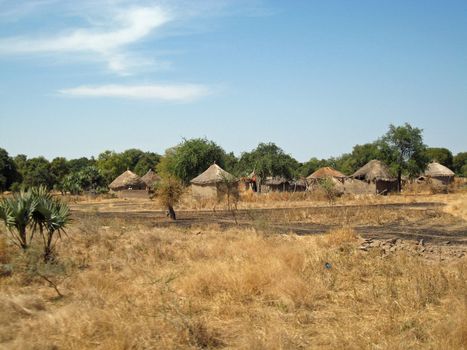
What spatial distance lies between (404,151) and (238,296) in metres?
52.2

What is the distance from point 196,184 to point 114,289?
128 feet

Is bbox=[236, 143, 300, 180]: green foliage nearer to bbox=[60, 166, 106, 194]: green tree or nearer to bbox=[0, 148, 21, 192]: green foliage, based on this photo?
bbox=[60, 166, 106, 194]: green tree

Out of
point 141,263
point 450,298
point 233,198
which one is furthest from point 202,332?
point 233,198

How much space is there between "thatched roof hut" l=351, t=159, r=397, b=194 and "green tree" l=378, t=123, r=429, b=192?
1.06 metres

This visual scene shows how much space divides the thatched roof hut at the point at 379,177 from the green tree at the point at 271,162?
27.5ft

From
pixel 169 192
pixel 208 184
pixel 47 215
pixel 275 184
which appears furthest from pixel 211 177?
pixel 47 215

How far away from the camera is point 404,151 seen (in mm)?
55844

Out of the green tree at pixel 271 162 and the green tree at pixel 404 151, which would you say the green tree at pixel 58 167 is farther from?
the green tree at pixel 404 151

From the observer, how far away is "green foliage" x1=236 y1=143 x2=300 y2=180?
56812 mm

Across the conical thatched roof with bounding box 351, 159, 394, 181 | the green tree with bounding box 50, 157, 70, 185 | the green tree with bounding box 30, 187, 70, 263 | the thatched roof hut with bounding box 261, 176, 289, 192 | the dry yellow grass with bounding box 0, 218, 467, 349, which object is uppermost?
the green tree with bounding box 50, 157, 70, 185

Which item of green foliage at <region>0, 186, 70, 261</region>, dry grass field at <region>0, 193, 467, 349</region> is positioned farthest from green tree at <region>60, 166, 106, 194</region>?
green foliage at <region>0, 186, 70, 261</region>

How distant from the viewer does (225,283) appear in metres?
8.34

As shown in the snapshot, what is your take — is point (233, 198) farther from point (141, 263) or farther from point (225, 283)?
point (225, 283)

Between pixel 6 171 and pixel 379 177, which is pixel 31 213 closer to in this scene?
pixel 379 177
